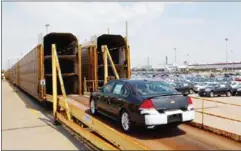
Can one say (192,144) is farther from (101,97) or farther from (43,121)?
(43,121)

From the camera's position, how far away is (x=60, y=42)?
16297 mm

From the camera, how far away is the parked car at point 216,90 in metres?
30.0

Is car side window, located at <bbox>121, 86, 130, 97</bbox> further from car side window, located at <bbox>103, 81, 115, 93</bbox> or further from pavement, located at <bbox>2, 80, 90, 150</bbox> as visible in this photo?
pavement, located at <bbox>2, 80, 90, 150</bbox>

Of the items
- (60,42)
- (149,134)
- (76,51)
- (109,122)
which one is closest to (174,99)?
(149,134)

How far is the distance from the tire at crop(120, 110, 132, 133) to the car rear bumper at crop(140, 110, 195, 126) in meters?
0.65

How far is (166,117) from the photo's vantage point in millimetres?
6656

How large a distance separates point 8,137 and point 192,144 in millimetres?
5945

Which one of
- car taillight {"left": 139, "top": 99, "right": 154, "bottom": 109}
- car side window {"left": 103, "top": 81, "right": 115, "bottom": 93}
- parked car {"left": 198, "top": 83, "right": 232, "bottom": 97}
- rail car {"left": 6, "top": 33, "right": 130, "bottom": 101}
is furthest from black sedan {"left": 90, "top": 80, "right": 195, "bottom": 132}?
parked car {"left": 198, "top": 83, "right": 232, "bottom": 97}

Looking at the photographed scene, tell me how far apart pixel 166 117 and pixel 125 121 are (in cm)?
114

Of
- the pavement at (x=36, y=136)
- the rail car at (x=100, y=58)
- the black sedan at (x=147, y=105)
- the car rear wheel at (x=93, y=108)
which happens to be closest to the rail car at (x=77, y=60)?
the rail car at (x=100, y=58)

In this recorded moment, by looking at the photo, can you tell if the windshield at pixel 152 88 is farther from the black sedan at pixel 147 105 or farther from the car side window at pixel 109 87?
the car side window at pixel 109 87

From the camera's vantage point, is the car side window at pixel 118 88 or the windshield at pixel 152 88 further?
the car side window at pixel 118 88

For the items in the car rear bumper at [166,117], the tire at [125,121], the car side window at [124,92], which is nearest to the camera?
the car rear bumper at [166,117]

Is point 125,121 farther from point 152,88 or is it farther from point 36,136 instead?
point 36,136
